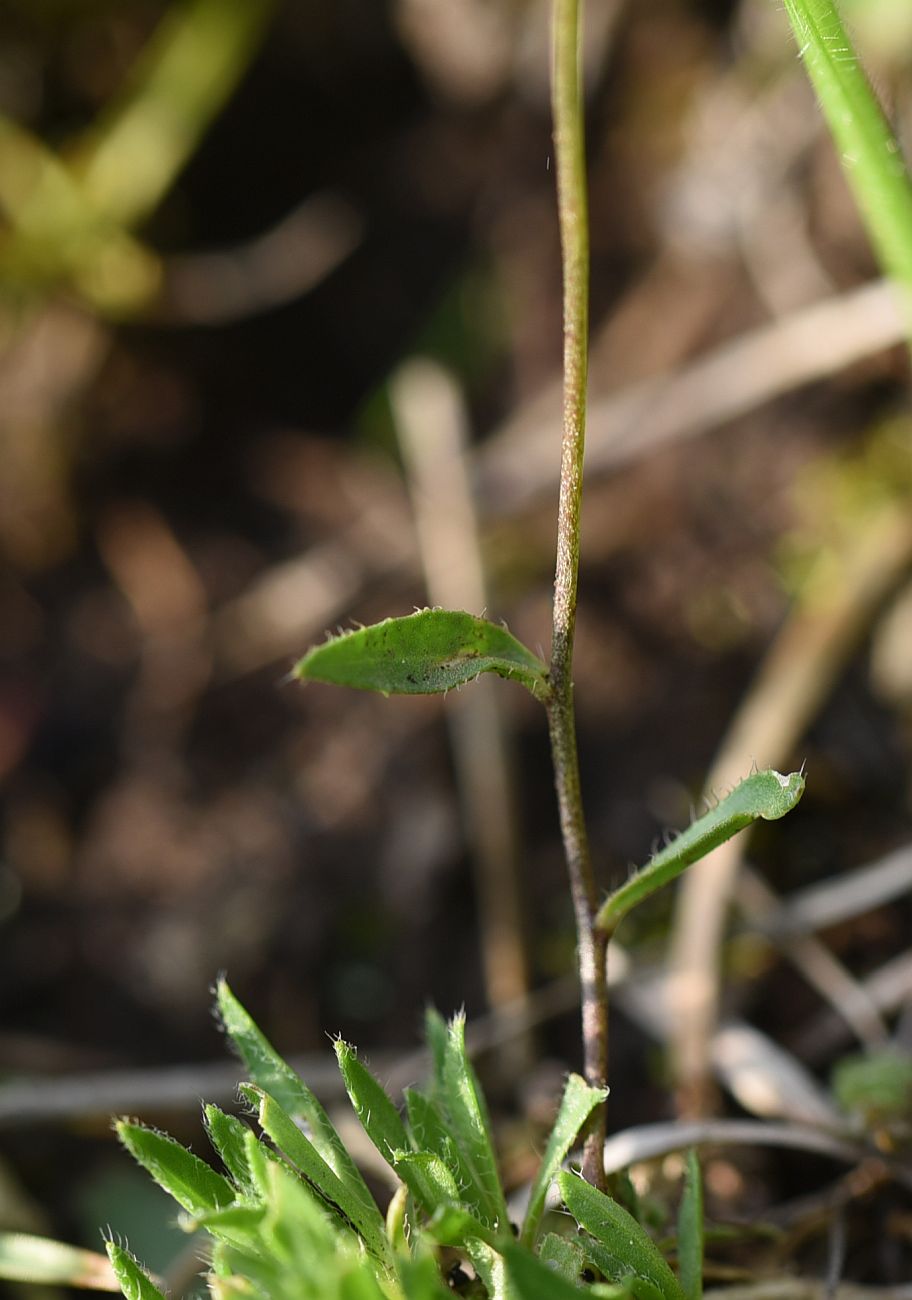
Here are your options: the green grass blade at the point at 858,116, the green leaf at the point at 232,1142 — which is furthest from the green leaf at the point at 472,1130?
the green grass blade at the point at 858,116

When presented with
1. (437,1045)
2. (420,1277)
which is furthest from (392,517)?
(420,1277)

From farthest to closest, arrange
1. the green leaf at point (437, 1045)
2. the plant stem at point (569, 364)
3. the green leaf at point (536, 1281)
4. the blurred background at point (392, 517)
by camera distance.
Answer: the blurred background at point (392, 517) < the green leaf at point (437, 1045) < the plant stem at point (569, 364) < the green leaf at point (536, 1281)

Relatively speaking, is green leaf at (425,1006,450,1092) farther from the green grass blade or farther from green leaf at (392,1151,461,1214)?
the green grass blade

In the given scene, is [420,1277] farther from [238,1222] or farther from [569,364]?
[569,364]

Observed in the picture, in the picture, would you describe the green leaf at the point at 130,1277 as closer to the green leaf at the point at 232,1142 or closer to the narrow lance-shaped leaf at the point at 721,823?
the green leaf at the point at 232,1142

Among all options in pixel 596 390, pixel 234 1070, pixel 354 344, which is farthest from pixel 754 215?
pixel 234 1070

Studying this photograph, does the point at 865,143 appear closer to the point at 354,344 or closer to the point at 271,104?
the point at 354,344
